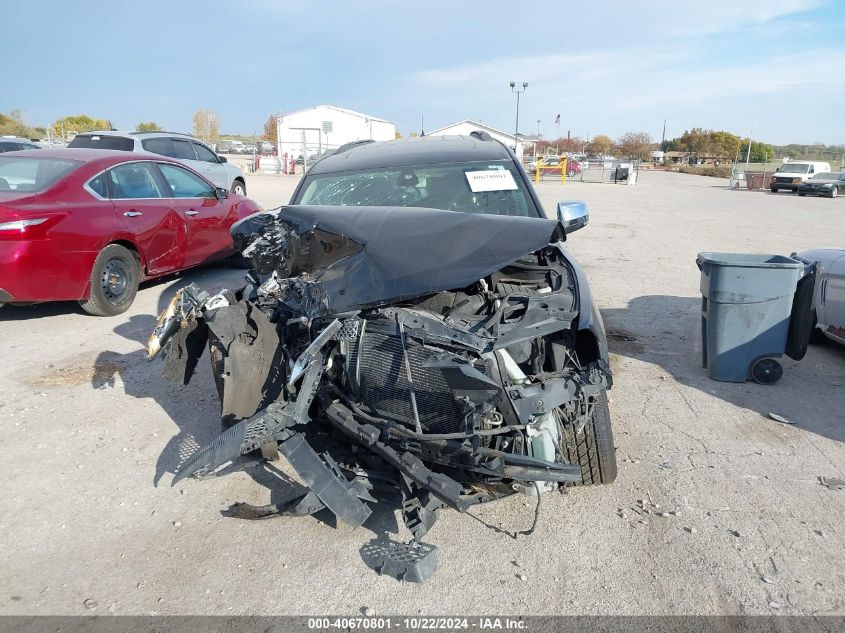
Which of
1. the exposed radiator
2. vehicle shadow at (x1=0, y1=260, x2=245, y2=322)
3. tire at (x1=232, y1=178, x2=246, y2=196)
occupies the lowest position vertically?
vehicle shadow at (x1=0, y1=260, x2=245, y2=322)

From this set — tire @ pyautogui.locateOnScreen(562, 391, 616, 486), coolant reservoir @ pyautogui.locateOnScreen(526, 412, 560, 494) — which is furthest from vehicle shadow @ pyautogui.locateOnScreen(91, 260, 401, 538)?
tire @ pyautogui.locateOnScreen(562, 391, 616, 486)

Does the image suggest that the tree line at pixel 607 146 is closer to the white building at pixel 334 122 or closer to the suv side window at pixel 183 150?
the white building at pixel 334 122

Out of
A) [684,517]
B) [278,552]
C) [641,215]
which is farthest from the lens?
[641,215]

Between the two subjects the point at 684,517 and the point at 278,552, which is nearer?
the point at 278,552

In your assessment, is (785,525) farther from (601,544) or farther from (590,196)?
(590,196)

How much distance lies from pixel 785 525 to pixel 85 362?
510 centimetres

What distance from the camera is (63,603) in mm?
2523

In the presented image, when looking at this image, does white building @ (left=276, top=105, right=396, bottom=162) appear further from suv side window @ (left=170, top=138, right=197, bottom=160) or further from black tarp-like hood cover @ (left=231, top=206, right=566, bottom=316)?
black tarp-like hood cover @ (left=231, top=206, right=566, bottom=316)

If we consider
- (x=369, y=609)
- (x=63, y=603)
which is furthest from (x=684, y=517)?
(x=63, y=603)

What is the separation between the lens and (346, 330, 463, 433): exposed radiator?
262 centimetres

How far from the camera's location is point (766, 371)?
15.3ft

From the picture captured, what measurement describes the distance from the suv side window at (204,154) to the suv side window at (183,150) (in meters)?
0.18

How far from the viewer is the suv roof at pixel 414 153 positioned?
15.0ft

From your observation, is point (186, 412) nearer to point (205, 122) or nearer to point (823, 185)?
point (823, 185)
